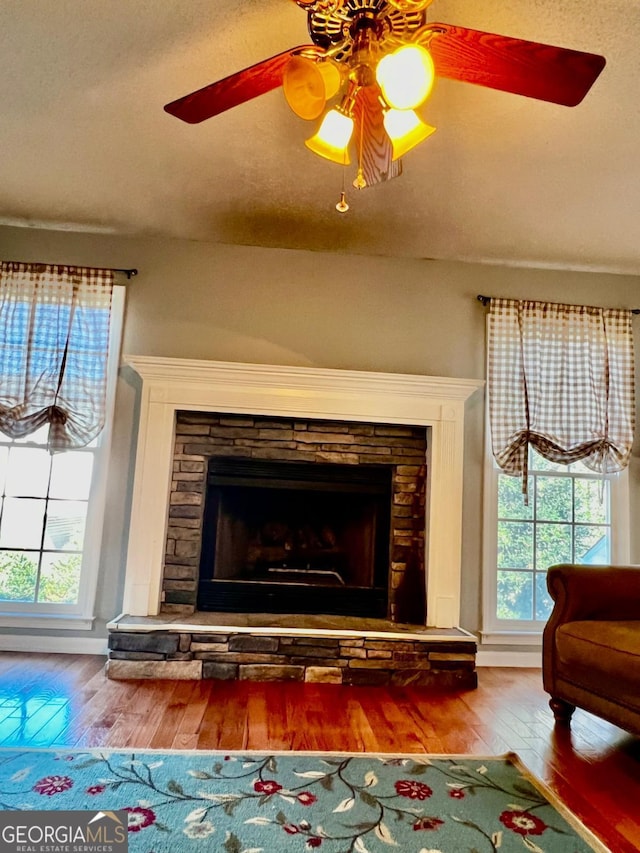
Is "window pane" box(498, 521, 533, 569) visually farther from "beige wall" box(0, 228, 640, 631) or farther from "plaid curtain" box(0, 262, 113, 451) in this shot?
"plaid curtain" box(0, 262, 113, 451)

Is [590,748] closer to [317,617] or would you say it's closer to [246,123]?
[317,617]

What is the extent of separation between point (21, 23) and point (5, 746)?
249cm

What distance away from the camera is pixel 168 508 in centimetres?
329

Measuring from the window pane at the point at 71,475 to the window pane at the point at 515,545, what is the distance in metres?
2.52

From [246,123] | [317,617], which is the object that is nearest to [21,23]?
[246,123]

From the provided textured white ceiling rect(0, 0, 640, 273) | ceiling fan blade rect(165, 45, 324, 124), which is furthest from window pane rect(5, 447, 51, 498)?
ceiling fan blade rect(165, 45, 324, 124)

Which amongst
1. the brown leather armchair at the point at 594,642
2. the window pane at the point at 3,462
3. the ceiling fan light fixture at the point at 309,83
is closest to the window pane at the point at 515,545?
the brown leather armchair at the point at 594,642

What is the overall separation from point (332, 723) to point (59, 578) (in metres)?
1.86

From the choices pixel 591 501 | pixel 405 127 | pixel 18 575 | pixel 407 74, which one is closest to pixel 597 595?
pixel 591 501

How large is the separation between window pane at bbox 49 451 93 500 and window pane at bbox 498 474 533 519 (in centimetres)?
251

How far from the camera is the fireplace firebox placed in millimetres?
3391

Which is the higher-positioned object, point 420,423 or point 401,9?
point 401,9

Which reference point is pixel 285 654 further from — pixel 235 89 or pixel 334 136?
pixel 235 89

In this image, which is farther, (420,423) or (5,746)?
(420,423)
